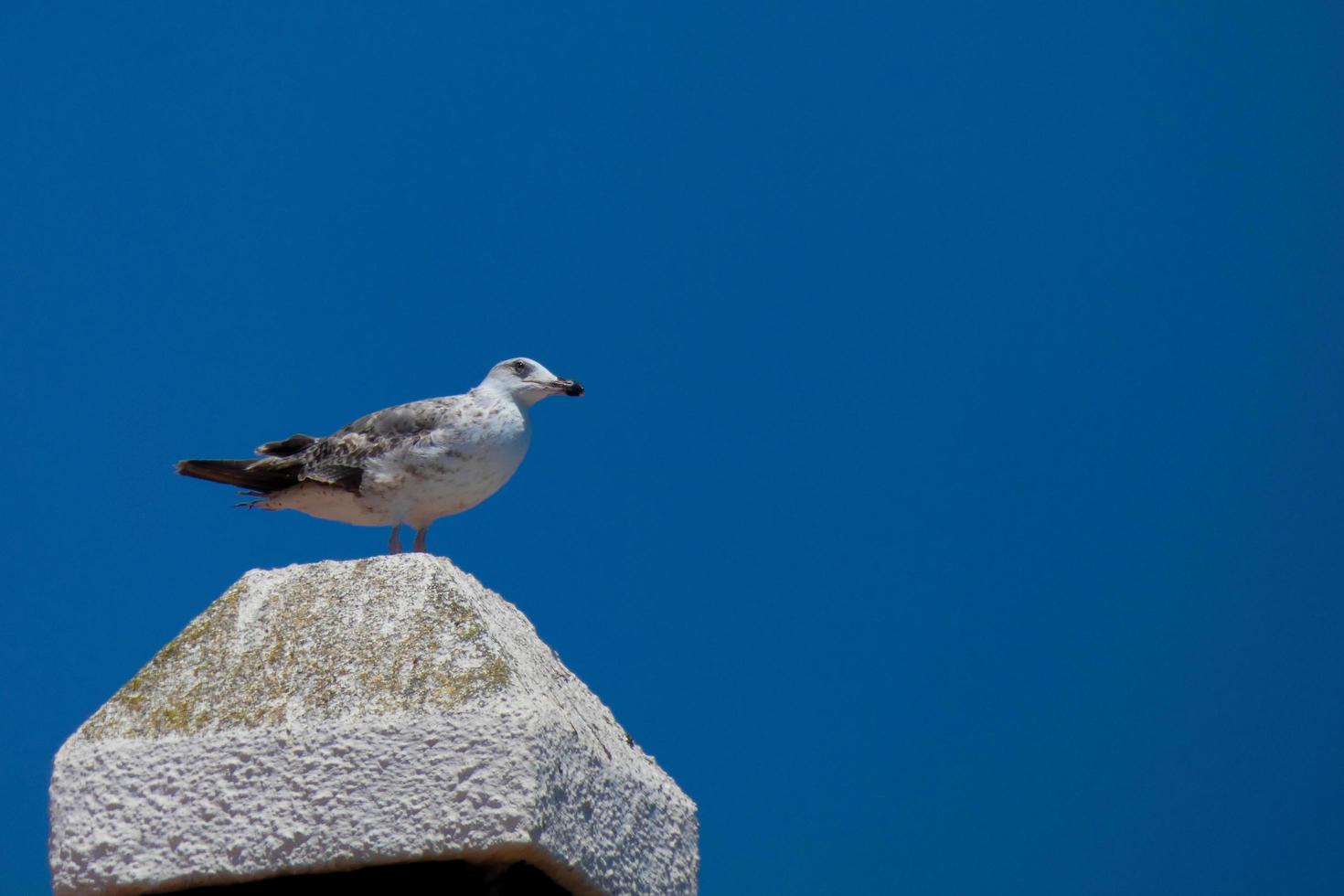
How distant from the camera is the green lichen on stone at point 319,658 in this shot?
3.66 meters

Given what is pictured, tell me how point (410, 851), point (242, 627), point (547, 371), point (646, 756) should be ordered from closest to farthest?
point (410, 851) → point (242, 627) → point (646, 756) → point (547, 371)

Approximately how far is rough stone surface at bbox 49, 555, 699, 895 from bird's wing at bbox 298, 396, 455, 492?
2867 mm

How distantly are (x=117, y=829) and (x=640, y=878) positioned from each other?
4.37 feet

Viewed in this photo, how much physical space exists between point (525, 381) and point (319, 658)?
3.83 meters

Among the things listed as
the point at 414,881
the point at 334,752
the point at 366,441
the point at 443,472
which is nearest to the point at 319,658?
the point at 334,752

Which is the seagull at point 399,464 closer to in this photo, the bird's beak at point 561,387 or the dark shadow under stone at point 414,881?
the bird's beak at point 561,387

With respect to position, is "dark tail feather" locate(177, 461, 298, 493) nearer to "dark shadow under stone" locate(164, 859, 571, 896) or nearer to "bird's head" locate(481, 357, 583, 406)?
"bird's head" locate(481, 357, 583, 406)

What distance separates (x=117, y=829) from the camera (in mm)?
3654

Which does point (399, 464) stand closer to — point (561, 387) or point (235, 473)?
point (235, 473)

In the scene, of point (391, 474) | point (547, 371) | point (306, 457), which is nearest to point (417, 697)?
point (391, 474)

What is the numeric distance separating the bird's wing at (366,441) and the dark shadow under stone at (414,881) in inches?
127

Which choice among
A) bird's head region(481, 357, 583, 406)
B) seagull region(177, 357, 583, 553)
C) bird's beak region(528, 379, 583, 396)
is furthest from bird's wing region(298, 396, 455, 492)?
bird's beak region(528, 379, 583, 396)

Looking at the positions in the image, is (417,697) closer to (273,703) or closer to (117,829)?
(273,703)

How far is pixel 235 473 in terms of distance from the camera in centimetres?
711
